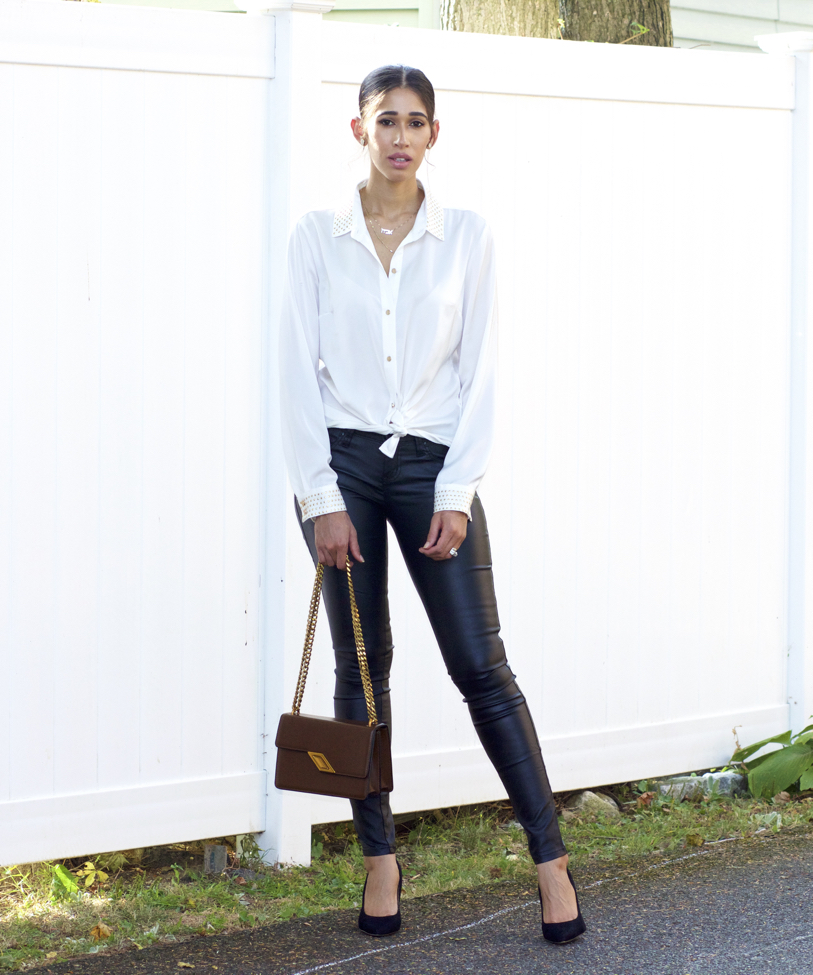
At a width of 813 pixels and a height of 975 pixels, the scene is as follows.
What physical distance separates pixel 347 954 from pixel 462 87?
2.50m

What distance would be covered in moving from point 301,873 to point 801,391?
239 centimetres

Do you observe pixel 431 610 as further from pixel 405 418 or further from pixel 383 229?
pixel 383 229

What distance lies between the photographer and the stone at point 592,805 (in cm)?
401

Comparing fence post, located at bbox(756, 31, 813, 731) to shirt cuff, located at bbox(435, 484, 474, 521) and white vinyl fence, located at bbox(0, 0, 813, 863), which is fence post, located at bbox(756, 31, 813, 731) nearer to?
white vinyl fence, located at bbox(0, 0, 813, 863)

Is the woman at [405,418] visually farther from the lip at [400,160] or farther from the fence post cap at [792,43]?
the fence post cap at [792,43]

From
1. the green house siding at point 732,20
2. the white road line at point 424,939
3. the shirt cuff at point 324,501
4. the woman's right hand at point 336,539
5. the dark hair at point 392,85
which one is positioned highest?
the green house siding at point 732,20

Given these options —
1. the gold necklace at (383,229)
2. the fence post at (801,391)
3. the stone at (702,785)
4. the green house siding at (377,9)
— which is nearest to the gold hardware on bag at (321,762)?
the gold necklace at (383,229)

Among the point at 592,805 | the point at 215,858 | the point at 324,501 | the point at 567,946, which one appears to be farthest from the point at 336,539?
the point at 592,805

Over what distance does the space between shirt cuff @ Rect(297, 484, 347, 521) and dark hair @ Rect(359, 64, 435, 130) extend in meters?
0.90

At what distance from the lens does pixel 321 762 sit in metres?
2.76

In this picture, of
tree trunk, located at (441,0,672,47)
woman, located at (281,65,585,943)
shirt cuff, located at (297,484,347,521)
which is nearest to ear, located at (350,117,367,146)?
woman, located at (281,65,585,943)

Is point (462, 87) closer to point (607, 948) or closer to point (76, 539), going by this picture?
point (76, 539)

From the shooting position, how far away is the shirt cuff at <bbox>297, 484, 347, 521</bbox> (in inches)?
111

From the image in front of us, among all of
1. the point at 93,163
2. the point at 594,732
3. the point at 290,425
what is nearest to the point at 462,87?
the point at 93,163
